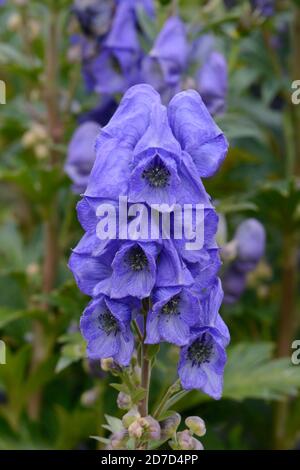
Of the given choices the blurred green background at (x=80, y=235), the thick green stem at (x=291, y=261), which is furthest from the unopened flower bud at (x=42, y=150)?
the thick green stem at (x=291, y=261)

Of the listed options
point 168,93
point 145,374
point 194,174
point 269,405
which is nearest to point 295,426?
point 269,405

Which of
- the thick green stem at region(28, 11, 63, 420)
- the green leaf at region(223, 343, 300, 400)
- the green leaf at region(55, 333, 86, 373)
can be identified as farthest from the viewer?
the thick green stem at region(28, 11, 63, 420)

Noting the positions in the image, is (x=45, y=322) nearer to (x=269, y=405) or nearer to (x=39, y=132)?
(x=39, y=132)

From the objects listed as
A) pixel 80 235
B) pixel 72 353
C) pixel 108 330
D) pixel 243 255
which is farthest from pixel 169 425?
pixel 80 235

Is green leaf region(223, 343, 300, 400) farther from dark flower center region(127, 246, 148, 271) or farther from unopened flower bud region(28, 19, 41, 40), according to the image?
unopened flower bud region(28, 19, 41, 40)

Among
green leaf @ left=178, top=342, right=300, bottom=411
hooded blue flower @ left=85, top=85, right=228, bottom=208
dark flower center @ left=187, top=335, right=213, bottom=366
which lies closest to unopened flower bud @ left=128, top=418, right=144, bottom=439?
dark flower center @ left=187, top=335, right=213, bottom=366

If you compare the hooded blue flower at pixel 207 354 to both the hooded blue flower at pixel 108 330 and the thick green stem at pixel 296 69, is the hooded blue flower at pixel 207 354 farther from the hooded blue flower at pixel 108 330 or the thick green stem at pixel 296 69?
the thick green stem at pixel 296 69
